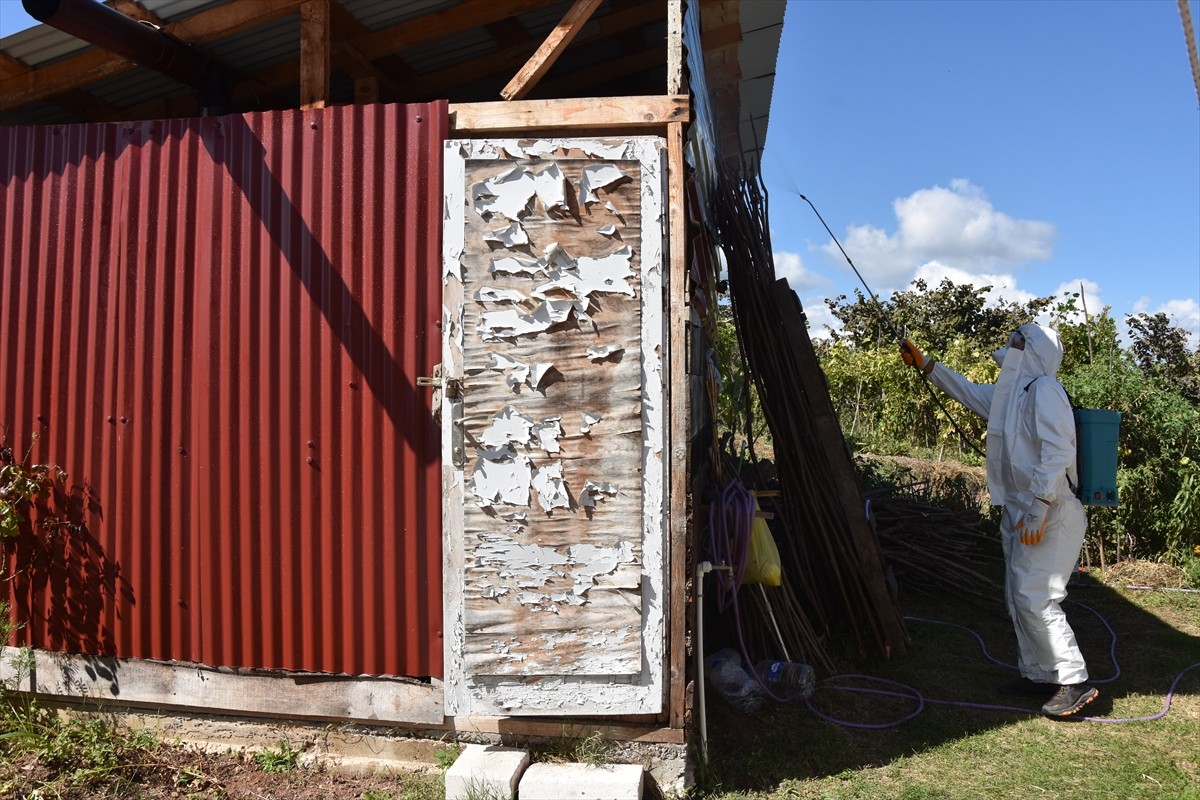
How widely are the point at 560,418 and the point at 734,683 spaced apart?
2091mm

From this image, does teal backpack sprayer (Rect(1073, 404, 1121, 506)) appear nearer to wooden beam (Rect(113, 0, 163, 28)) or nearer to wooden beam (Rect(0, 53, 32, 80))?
wooden beam (Rect(113, 0, 163, 28))

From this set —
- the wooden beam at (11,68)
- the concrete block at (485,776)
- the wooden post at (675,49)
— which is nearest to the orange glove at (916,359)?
the wooden post at (675,49)

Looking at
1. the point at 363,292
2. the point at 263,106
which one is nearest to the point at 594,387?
the point at 363,292

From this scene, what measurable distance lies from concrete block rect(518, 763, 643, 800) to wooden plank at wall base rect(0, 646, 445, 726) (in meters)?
0.58

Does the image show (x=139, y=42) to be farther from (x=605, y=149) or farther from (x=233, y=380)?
(x=605, y=149)

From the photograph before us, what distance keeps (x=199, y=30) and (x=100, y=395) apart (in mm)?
2036

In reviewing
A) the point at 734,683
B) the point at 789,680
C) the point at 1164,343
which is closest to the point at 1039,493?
the point at 789,680

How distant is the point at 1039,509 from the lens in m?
4.57

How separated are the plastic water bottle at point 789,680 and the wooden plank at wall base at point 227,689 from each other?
2044mm

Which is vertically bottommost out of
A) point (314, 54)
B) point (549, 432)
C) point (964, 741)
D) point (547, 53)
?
point (964, 741)

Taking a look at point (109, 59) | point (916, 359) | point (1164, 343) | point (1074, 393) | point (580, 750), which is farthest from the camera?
point (1164, 343)

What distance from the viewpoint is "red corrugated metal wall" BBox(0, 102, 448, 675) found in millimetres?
3738

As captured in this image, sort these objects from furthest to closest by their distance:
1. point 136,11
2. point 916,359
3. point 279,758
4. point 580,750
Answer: point 916,359 → point 136,11 → point 279,758 → point 580,750

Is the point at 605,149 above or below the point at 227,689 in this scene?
above
